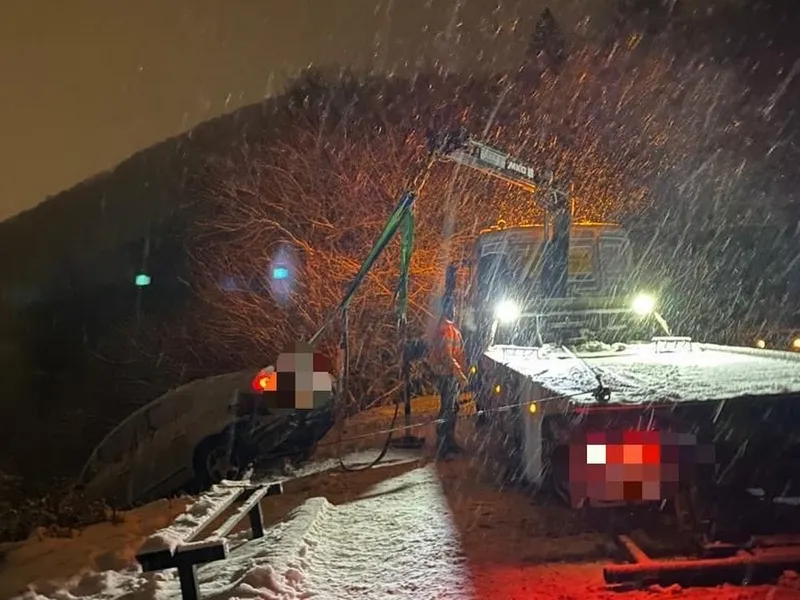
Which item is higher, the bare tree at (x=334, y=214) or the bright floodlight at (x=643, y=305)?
the bare tree at (x=334, y=214)

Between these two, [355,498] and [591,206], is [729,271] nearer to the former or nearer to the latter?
[591,206]

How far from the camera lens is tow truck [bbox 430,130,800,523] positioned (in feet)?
17.2

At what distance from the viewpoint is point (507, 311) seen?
9.77m

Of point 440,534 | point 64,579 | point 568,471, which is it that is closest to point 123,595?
point 64,579

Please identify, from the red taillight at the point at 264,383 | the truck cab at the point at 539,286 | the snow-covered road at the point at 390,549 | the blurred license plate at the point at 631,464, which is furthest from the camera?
the truck cab at the point at 539,286

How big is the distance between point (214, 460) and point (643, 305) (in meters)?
5.61

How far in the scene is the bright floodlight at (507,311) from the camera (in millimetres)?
9659

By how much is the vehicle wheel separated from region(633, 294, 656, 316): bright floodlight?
17.2ft

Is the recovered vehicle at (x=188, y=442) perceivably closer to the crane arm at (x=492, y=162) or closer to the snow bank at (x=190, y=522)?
the snow bank at (x=190, y=522)

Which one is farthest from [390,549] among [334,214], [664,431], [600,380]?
[334,214]

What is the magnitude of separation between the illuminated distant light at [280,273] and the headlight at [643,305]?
7693 mm

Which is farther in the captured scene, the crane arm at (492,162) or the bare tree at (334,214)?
the bare tree at (334,214)

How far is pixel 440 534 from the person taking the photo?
618cm

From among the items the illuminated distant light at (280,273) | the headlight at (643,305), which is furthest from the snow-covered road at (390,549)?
the illuminated distant light at (280,273)
